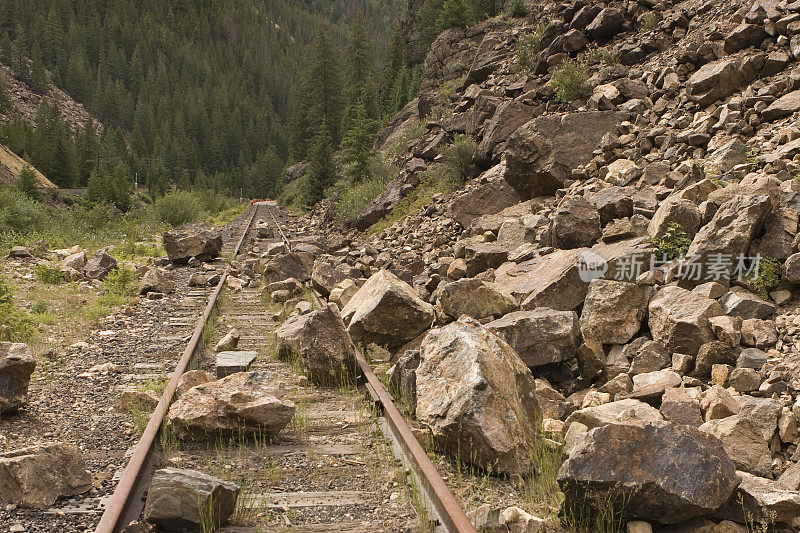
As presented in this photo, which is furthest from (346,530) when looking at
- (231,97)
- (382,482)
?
(231,97)

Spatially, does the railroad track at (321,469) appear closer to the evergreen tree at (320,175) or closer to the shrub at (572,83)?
the shrub at (572,83)

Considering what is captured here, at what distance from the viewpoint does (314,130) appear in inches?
2250

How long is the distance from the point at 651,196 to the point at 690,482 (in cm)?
521

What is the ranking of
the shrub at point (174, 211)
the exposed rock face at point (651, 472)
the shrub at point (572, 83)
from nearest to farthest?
the exposed rock face at point (651, 472) < the shrub at point (572, 83) < the shrub at point (174, 211)

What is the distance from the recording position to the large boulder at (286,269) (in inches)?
454

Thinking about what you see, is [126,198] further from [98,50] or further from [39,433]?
[98,50]

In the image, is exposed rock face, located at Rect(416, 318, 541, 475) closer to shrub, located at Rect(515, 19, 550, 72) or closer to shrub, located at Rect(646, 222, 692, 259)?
shrub, located at Rect(646, 222, 692, 259)

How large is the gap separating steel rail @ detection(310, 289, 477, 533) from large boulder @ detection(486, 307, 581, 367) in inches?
51.1

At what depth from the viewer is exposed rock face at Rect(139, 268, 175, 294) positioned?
1066 cm

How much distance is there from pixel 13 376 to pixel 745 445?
5.54 m

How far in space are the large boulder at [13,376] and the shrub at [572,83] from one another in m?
11.6

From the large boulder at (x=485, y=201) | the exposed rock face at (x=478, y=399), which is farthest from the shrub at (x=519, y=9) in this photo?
the exposed rock face at (x=478, y=399)

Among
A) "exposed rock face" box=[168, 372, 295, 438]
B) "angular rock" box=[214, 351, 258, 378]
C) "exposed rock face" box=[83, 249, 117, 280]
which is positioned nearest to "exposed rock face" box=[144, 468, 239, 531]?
"exposed rock face" box=[168, 372, 295, 438]

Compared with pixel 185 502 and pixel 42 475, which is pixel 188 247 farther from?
pixel 185 502
